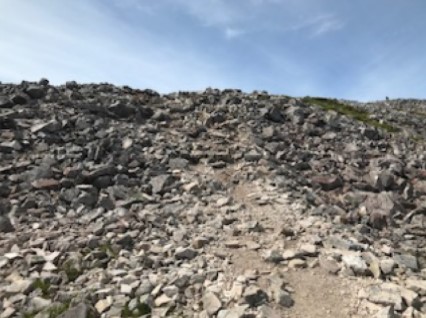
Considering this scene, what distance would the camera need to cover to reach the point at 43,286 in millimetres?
13766

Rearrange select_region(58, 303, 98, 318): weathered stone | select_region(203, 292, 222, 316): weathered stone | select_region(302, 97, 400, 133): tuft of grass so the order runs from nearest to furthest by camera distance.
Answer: select_region(58, 303, 98, 318): weathered stone → select_region(203, 292, 222, 316): weathered stone → select_region(302, 97, 400, 133): tuft of grass

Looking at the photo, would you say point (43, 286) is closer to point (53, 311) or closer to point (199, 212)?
point (53, 311)

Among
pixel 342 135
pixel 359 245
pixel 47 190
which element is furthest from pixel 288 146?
pixel 47 190

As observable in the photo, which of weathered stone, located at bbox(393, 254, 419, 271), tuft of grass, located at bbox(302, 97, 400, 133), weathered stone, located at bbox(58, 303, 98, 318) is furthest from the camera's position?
tuft of grass, located at bbox(302, 97, 400, 133)

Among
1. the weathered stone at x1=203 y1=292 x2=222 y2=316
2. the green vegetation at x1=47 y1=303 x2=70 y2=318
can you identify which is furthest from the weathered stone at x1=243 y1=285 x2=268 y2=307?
the green vegetation at x1=47 y1=303 x2=70 y2=318

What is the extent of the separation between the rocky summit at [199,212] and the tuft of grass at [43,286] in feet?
0.11

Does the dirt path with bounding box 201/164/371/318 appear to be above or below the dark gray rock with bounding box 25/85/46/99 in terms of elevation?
below

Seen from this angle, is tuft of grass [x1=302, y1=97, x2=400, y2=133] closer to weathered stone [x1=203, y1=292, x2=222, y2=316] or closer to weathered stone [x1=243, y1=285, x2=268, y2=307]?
weathered stone [x1=243, y1=285, x2=268, y2=307]

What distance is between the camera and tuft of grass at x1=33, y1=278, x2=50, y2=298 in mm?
13512

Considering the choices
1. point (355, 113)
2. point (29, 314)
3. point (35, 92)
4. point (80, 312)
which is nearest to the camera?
point (80, 312)

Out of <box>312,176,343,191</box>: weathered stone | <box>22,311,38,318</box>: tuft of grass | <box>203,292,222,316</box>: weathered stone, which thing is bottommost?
<box>22,311,38,318</box>: tuft of grass

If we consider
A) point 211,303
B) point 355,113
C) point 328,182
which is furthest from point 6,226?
point 355,113

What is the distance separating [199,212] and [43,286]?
20.9 ft

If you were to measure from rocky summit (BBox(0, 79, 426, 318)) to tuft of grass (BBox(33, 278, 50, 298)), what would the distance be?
34 millimetres
